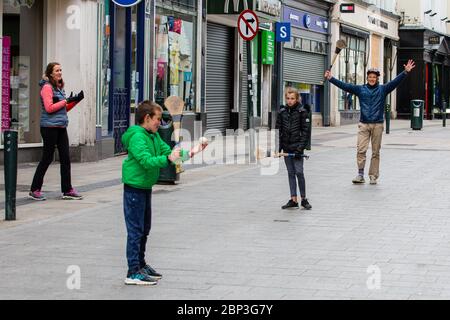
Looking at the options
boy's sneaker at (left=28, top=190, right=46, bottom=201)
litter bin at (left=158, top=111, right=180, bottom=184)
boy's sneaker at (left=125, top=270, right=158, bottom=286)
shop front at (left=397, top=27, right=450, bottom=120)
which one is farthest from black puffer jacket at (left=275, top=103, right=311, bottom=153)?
shop front at (left=397, top=27, right=450, bottom=120)

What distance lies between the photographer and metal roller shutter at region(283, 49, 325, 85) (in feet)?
108

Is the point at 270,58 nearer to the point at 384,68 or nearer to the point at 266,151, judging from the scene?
the point at 266,151

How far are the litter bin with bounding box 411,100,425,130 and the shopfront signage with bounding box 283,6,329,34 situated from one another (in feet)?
15.1

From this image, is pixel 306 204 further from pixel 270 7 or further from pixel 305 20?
pixel 305 20

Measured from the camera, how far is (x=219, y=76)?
2758 centimetres

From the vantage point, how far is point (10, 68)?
16750 millimetres

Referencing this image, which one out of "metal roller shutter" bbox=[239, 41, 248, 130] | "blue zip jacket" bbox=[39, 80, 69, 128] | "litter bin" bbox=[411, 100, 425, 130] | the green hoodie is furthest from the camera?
"litter bin" bbox=[411, 100, 425, 130]

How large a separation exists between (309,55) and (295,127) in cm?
2383

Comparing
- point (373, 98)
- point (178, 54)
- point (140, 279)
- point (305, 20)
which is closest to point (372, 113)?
point (373, 98)

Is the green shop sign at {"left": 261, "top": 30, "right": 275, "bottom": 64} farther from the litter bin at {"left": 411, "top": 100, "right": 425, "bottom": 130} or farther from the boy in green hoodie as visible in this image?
the boy in green hoodie

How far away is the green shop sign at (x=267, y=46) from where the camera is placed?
30.4 metres

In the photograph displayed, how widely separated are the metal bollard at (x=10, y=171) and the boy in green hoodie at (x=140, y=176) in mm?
3382

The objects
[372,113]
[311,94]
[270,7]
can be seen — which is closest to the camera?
[372,113]

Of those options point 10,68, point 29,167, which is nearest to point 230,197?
point 29,167
